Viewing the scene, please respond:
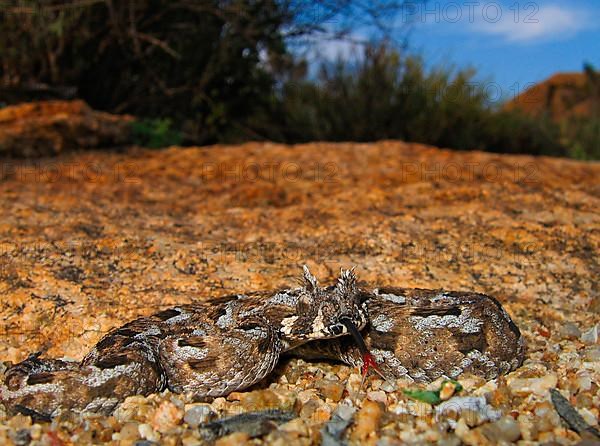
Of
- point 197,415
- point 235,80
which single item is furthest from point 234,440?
point 235,80

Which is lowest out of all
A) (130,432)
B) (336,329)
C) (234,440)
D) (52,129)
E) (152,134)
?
(130,432)

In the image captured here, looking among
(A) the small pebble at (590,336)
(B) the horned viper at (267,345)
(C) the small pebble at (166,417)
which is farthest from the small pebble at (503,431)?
(A) the small pebble at (590,336)

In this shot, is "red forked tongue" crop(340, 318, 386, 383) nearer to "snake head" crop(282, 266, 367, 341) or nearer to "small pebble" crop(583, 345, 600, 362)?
"snake head" crop(282, 266, 367, 341)

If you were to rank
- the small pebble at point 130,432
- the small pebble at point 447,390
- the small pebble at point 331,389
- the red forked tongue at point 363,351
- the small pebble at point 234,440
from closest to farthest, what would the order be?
the small pebble at point 234,440 < the small pebble at point 130,432 < the small pebble at point 447,390 < the small pebble at point 331,389 < the red forked tongue at point 363,351

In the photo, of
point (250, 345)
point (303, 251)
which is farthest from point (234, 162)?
point (250, 345)

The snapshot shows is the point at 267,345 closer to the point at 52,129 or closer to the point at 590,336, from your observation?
the point at 590,336

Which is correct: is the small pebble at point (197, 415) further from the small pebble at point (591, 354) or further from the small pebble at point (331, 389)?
the small pebble at point (591, 354)
